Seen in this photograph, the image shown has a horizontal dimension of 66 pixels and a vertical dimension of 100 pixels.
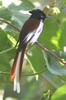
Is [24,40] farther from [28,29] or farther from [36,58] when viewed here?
[36,58]

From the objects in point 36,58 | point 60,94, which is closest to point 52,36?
point 36,58

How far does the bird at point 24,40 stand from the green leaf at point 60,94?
1.02ft

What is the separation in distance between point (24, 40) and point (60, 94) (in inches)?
15.1

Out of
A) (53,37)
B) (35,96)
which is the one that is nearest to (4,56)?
(53,37)

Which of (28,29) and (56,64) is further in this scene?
(56,64)

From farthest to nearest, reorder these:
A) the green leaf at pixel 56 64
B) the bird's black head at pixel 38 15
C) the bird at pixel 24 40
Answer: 1. the green leaf at pixel 56 64
2. the bird's black head at pixel 38 15
3. the bird at pixel 24 40

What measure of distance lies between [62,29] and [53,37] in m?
0.12

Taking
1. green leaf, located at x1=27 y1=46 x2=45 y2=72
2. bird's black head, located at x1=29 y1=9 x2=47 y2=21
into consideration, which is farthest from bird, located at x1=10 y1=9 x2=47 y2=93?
green leaf, located at x1=27 y1=46 x2=45 y2=72

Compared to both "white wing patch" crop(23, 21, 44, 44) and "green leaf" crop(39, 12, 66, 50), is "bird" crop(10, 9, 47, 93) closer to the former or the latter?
"white wing patch" crop(23, 21, 44, 44)

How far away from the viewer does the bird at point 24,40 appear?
1.19 metres

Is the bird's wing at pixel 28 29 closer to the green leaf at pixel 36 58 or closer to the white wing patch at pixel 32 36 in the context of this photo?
the white wing patch at pixel 32 36

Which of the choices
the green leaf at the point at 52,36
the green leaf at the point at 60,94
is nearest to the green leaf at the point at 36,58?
the green leaf at the point at 52,36

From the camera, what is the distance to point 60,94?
152 cm

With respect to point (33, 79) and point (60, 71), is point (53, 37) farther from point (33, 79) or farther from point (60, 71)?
point (33, 79)
